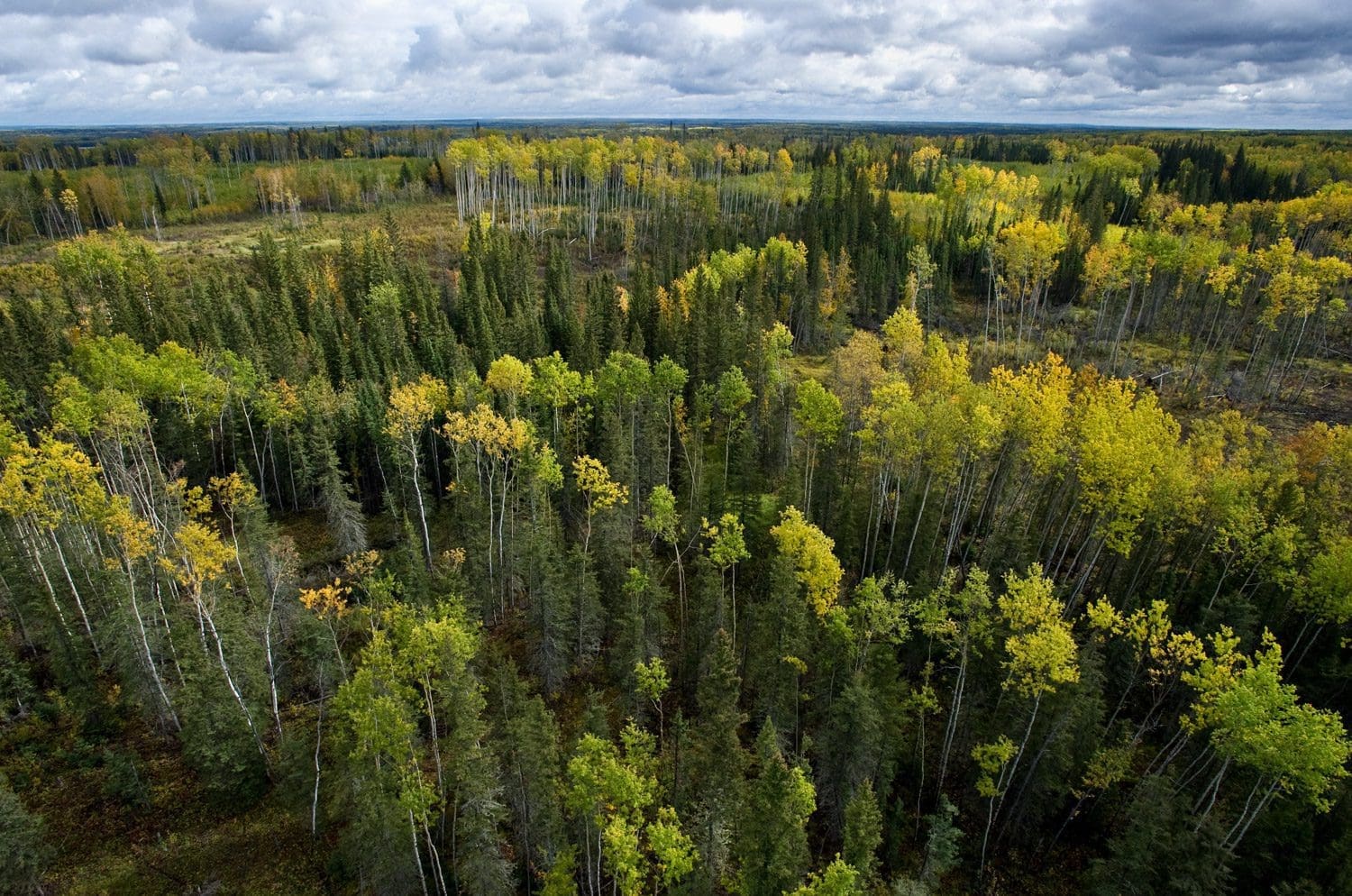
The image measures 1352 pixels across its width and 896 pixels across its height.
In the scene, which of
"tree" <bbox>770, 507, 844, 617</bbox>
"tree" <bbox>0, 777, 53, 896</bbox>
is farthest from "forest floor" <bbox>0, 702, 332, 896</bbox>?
"tree" <bbox>770, 507, 844, 617</bbox>

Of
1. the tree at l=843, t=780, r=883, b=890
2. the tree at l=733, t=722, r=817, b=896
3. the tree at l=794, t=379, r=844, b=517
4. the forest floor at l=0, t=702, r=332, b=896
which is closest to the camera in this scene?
the tree at l=733, t=722, r=817, b=896

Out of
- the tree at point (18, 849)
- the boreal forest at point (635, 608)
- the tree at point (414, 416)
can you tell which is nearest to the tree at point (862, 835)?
the boreal forest at point (635, 608)

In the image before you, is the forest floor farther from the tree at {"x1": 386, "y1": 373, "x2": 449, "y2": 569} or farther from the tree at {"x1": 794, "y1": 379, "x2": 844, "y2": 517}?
the tree at {"x1": 794, "y1": 379, "x2": 844, "y2": 517}

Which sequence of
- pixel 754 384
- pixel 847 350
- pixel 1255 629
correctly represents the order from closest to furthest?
pixel 1255 629 < pixel 847 350 < pixel 754 384

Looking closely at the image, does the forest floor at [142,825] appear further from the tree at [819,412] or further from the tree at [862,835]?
the tree at [819,412]

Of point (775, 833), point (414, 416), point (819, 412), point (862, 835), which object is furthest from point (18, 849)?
point (819, 412)

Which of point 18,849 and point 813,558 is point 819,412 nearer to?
point 813,558

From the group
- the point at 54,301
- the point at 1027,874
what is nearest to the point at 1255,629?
the point at 1027,874

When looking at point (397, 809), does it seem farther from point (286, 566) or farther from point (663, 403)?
point (663, 403)
